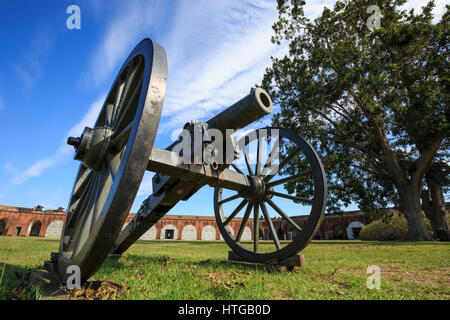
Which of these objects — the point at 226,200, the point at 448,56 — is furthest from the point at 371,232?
the point at 226,200

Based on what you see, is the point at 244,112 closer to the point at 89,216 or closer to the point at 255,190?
the point at 255,190

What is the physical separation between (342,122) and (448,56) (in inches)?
228

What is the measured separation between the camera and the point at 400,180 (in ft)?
42.2

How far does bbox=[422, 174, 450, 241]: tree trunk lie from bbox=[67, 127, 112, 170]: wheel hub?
17896 millimetres

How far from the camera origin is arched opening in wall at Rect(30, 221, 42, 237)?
3212cm

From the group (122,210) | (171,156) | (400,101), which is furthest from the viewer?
(400,101)

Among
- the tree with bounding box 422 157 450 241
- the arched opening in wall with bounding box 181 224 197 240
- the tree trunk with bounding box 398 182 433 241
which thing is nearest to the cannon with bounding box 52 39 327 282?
the tree trunk with bounding box 398 182 433 241

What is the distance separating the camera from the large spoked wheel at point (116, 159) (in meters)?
1.52

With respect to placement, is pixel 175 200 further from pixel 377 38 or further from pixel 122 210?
pixel 377 38

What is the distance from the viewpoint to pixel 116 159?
2.33 metres

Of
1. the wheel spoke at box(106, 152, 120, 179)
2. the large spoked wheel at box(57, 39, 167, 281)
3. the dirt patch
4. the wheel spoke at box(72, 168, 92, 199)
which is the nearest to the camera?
the large spoked wheel at box(57, 39, 167, 281)

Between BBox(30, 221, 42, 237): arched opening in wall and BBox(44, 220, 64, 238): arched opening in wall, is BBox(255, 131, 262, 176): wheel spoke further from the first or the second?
BBox(30, 221, 42, 237): arched opening in wall
